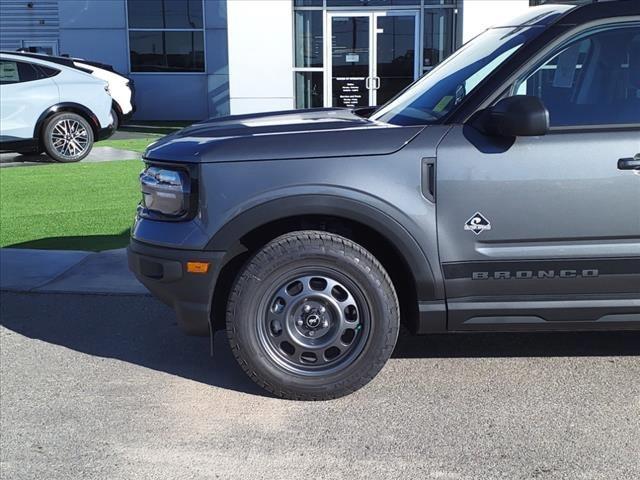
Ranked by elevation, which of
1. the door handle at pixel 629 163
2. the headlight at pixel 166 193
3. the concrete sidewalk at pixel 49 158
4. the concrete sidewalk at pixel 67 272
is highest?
the door handle at pixel 629 163

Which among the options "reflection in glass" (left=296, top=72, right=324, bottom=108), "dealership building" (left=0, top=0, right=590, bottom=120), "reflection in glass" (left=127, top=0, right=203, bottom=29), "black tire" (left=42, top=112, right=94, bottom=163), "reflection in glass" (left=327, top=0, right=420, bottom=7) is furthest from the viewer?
"reflection in glass" (left=127, top=0, right=203, bottom=29)

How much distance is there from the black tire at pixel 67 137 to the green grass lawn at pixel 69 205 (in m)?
0.39

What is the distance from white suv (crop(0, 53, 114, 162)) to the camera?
12.8 metres

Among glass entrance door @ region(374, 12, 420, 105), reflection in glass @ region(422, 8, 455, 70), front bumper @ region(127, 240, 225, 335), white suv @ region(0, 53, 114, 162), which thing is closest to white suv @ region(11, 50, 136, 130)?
white suv @ region(0, 53, 114, 162)

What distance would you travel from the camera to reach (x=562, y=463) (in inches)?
140

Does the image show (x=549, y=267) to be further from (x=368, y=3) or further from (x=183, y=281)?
(x=368, y=3)

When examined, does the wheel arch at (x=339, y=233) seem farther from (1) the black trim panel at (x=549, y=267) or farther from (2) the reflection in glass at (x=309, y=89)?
(2) the reflection in glass at (x=309, y=89)

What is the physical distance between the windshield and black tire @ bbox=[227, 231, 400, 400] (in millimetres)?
899

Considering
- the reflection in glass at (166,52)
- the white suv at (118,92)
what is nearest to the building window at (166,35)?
the reflection in glass at (166,52)

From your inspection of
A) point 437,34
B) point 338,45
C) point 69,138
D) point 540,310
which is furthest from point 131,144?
point 540,310

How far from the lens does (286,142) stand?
4.09 meters

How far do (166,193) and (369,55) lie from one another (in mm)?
10780

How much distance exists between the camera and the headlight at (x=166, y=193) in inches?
163

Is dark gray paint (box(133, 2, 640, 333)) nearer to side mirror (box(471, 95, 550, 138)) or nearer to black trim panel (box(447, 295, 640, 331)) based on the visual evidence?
black trim panel (box(447, 295, 640, 331))
